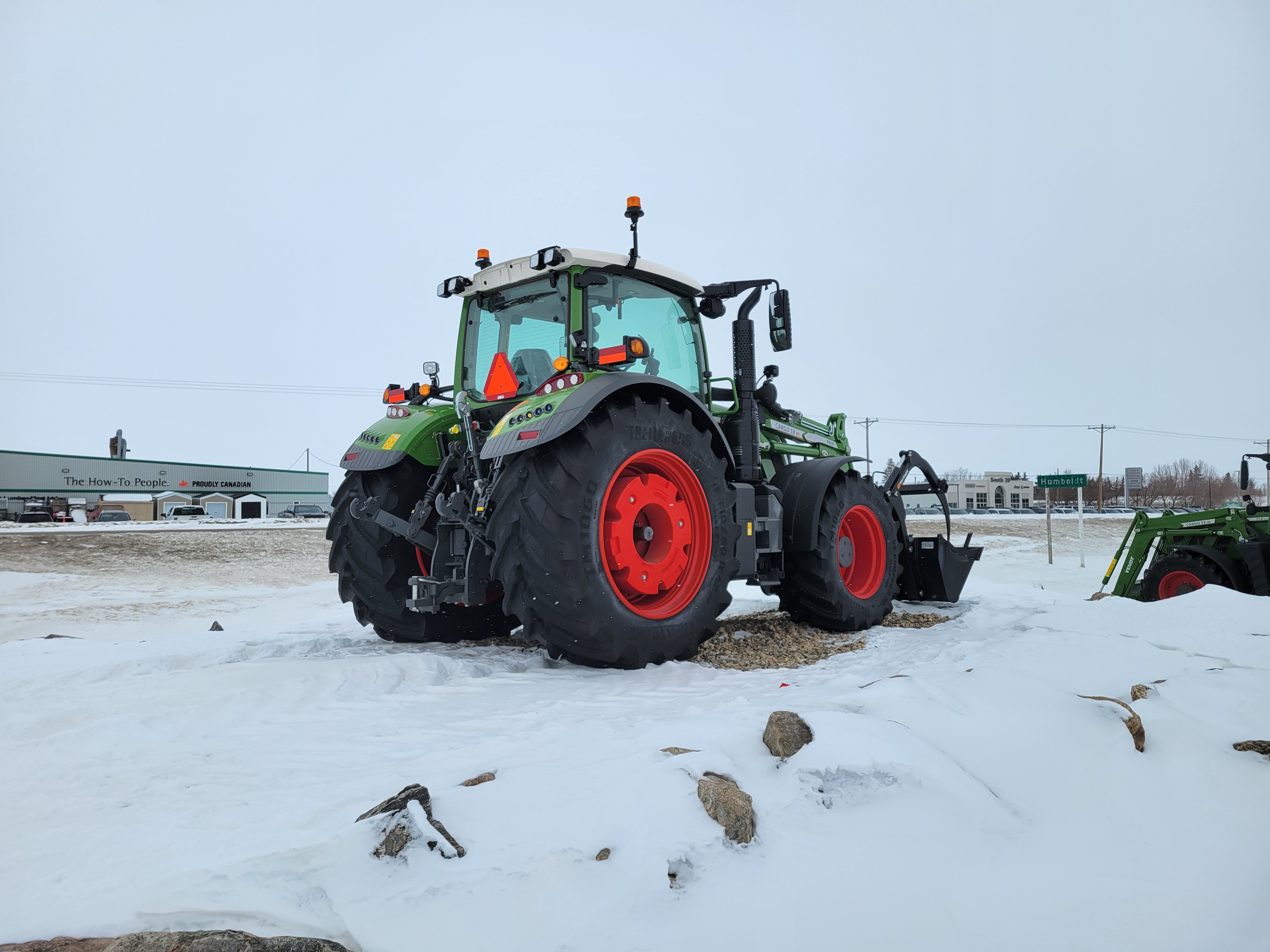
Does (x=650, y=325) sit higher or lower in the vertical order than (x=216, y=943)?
higher

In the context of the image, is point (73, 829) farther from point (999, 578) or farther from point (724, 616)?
point (999, 578)

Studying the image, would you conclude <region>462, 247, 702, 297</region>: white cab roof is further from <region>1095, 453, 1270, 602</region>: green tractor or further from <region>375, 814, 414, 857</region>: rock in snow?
<region>1095, 453, 1270, 602</region>: green tractor

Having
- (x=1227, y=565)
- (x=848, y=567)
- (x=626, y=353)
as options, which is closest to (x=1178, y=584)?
(x=1227, y=565)

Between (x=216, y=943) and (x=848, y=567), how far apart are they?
5.06 m

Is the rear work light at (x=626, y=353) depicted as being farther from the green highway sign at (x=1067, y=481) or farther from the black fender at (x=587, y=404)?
the green highway sign at (x=1067, y=481)

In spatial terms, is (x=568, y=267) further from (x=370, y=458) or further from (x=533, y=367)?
(x=370, y=458)

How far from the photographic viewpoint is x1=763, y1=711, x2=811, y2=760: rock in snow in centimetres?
219

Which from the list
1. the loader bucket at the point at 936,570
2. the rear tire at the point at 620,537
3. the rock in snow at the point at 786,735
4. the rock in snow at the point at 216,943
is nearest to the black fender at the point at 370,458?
the rear tire at the point at 620,537

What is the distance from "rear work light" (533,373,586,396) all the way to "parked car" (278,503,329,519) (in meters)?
36.0

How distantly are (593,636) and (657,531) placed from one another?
793mm

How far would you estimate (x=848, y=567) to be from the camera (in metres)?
5.90

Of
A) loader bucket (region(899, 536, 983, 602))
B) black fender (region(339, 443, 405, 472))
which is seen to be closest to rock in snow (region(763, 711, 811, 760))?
black fender (region(339, 443, 405, 472))

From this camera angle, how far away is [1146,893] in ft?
5.49

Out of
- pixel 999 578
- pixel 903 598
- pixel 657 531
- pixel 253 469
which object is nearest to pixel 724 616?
pixel 903 598
